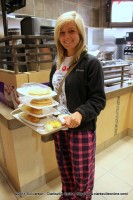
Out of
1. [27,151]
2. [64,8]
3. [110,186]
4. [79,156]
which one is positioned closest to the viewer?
[79,156]

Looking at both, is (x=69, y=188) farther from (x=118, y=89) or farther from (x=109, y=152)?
(x=118, y=89)

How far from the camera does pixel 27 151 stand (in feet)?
4.34

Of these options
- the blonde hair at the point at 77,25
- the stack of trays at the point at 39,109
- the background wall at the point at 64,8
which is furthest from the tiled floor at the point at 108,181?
the background wall at the point at 64,8

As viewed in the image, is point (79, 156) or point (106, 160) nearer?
point (79, 156)

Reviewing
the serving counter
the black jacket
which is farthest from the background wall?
the black jacket

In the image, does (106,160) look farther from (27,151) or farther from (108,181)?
(27,151)

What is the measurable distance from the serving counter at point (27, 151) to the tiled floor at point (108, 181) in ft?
0.23

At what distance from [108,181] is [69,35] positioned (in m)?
1.35

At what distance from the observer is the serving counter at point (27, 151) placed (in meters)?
1.25

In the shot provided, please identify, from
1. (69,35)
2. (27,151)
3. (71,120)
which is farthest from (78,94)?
(27,151)

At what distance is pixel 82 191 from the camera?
1.07 m

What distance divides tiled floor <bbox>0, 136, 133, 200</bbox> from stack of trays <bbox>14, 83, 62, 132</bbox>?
870mm

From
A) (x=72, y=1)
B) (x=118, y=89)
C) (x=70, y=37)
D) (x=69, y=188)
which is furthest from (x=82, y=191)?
(x=72, y=1)

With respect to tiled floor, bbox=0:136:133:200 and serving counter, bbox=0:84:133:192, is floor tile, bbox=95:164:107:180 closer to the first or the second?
tiled floor, bbox=0:136:133:200
